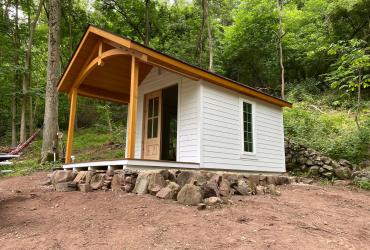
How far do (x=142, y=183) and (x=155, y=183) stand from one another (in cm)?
26

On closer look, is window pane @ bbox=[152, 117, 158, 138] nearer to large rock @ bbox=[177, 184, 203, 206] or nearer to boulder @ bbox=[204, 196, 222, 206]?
large rock @ bbox=[177, 184, 203, 206]

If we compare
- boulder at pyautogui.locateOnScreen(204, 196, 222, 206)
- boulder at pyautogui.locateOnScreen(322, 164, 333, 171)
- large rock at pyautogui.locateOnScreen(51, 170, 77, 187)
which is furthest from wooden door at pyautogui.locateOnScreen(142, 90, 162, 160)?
boulder at pyautogui.locateOnScreen(322, 164, 333, 171)

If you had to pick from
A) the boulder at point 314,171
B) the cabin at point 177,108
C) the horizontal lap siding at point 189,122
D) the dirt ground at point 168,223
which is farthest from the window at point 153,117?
the boulder at point 314,171

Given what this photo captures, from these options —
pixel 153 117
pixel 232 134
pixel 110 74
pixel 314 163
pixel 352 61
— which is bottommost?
pixel 314 163

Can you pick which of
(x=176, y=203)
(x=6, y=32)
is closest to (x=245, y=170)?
(x=176, y=203)

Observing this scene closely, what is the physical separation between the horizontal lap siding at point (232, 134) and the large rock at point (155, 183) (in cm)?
166

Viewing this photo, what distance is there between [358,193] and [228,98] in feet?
14.3

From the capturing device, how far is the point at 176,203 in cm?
506

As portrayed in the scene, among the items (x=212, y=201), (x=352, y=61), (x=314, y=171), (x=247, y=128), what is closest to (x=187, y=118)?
(x=247, y=128)

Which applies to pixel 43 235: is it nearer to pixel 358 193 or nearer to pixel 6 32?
pixel 358 193

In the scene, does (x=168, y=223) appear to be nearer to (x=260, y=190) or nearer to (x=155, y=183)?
(x=155, y=183)

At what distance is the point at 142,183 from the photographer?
5523 mm

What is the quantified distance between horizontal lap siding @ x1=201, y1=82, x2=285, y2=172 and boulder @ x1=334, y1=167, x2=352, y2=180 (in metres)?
1.96

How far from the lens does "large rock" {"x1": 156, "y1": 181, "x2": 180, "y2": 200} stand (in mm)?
5242
